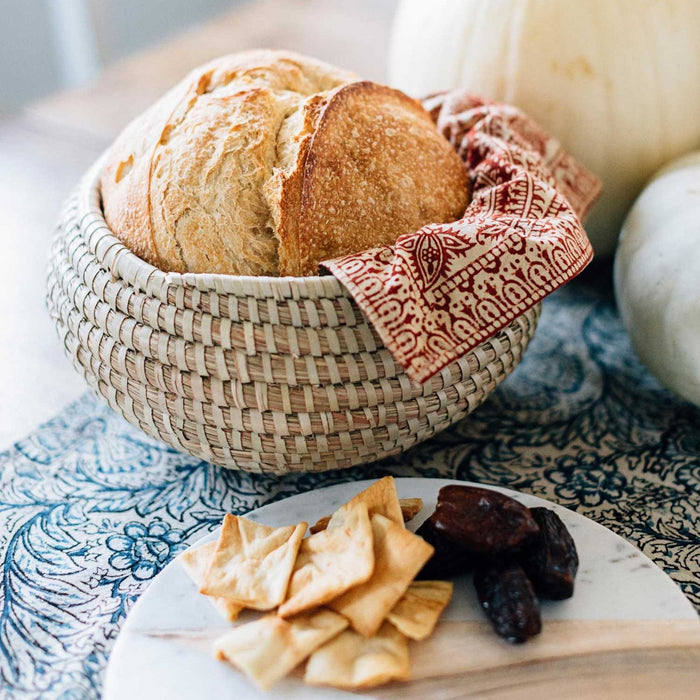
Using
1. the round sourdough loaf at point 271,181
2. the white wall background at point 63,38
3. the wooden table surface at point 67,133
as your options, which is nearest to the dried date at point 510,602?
the round sourdough loaf at point 271,181

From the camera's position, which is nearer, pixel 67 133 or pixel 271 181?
pixel 271 181

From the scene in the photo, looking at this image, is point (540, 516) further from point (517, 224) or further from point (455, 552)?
point (517, 224)

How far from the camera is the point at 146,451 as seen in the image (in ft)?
2.80

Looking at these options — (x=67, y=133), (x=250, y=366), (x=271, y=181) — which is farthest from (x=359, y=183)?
(x=67, y=133)

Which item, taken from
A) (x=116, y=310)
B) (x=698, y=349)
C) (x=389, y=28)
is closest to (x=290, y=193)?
(x=116, y=310)

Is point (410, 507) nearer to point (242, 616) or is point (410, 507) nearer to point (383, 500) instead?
point (383, 500)

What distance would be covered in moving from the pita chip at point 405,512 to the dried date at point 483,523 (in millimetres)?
51

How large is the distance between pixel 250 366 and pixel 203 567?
164mm

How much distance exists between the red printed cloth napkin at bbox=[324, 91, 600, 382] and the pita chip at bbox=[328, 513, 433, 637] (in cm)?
13

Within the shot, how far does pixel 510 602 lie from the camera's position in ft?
1.88

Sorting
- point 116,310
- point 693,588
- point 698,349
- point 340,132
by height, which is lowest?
point 693,588

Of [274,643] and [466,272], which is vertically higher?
[466,272]

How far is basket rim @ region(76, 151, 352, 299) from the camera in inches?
24.6

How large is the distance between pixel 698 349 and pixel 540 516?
0.28 m
